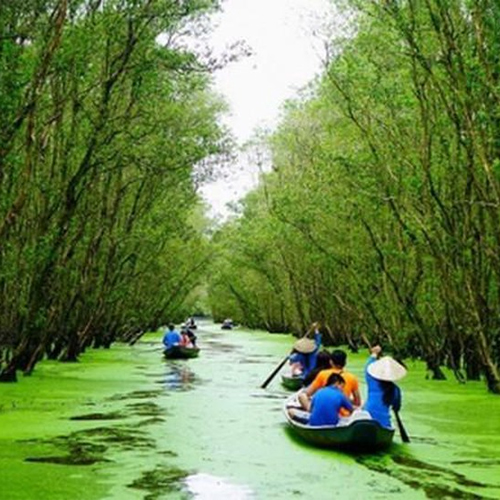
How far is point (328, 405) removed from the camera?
10125 mm

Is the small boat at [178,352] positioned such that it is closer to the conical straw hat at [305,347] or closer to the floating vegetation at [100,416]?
the conical straw hat at [305,347]

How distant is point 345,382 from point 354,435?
158 cm

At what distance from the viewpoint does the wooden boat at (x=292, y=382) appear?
17766mm

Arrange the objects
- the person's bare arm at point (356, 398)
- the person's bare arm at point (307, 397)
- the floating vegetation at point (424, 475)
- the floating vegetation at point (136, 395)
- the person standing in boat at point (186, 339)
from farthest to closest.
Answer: the person standing in boat at point (186, 339) < the floating vegetation at point (136, 395) < the person's bare arm at point (307, 397) < the person's bare arm at point (356, 398) < the floating vegetation at point (424, 475)

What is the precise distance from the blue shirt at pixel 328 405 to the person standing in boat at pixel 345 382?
2.14 feet

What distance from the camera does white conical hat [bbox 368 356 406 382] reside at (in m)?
10.2

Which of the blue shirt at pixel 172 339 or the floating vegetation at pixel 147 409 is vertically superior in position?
the blue shirt at pixel 172 339

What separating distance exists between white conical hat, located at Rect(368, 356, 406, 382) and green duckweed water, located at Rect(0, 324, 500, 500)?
86 centimetres

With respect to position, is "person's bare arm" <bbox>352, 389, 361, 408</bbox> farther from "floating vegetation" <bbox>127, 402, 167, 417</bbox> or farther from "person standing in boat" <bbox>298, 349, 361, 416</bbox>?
"floating vegetation" <bbox>127, 402, 167, 417</bbox>

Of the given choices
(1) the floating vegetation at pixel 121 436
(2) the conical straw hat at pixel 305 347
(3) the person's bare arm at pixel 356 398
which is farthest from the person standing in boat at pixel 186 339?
(3) the person's bare arm at pixel 356 398

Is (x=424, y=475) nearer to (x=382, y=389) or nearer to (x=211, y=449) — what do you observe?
(x=382, y=389)

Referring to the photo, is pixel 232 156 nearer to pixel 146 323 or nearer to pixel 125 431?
pixel 125 431

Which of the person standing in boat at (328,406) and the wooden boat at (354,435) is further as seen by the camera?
the person standing in boat at (328,406)

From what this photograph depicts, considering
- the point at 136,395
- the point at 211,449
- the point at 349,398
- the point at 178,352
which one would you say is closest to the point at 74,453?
the point at 211,449
